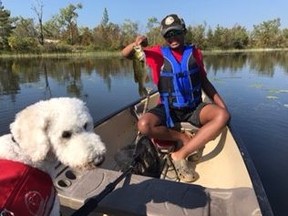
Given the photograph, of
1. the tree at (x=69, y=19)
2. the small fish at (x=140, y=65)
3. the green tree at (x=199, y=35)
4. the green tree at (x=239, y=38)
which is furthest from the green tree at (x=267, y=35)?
the small fish at (x=140, y=65)

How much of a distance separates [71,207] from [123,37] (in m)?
57.7

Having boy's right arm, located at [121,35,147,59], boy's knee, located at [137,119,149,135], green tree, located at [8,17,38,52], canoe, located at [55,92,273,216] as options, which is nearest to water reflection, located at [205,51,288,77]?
boy's right arm, located at [121,35,147,59]

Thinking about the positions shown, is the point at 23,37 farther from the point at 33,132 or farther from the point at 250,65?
the point at 33,132

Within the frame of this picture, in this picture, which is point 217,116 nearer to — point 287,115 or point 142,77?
point 142,77

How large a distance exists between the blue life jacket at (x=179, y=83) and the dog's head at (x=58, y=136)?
240cm

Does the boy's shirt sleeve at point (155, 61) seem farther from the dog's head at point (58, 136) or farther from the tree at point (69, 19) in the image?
the tree at point (69, 19)

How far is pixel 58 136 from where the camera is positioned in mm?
1567

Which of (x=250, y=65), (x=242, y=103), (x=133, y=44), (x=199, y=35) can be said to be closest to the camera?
(x=133, y=44)

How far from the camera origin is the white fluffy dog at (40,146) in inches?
60.2

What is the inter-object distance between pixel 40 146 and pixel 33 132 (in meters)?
0.07

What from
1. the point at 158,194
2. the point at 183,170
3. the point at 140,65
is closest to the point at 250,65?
the point at 140,65

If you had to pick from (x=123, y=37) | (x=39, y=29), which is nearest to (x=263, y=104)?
(x=123, y=37)

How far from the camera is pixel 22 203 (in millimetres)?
1593

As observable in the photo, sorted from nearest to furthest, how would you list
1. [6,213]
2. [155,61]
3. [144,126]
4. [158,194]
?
[6,213] < [158,194] < [144,126] < [155,61]
